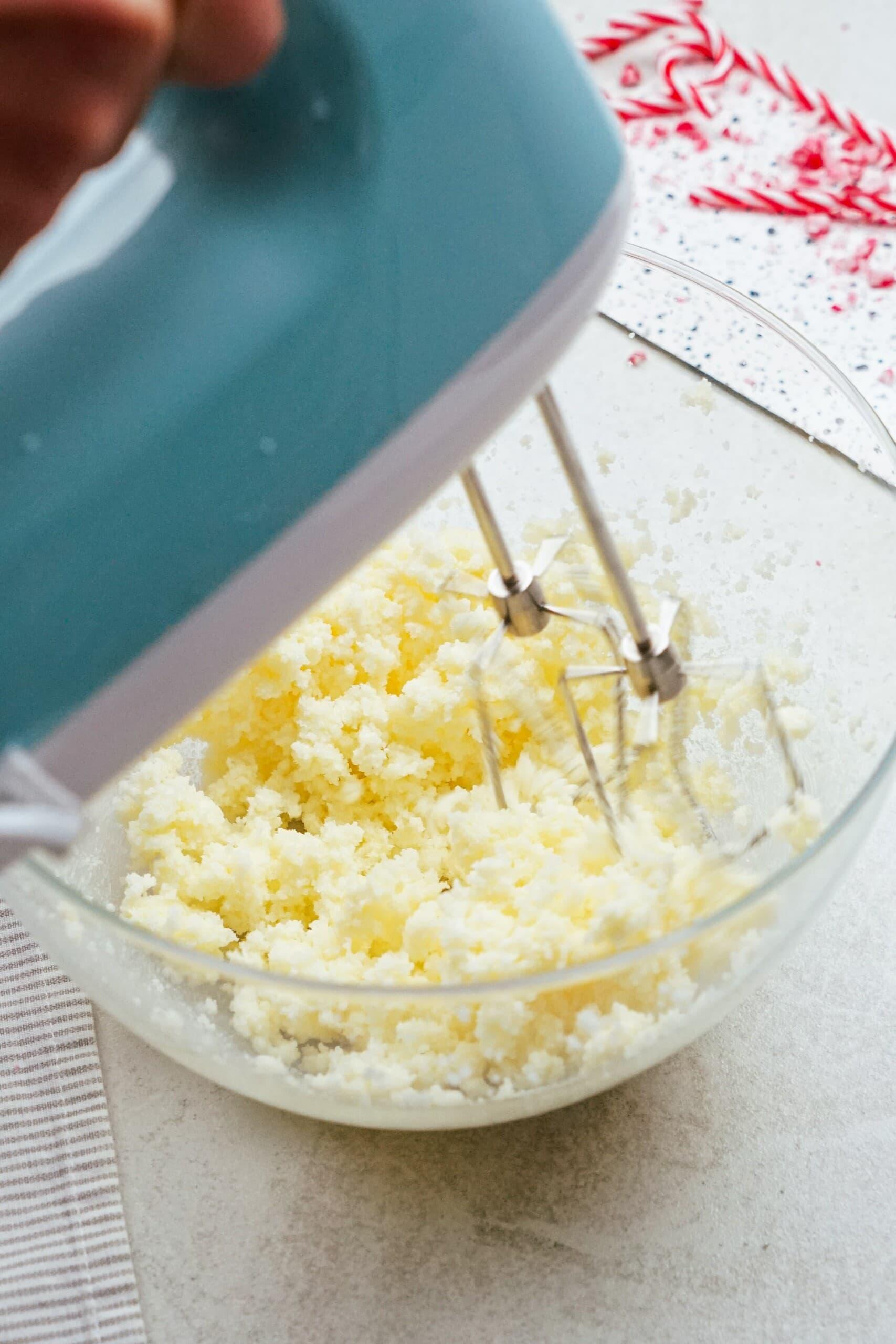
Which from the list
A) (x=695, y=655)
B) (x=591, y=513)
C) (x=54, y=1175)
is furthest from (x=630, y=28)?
(x=54, y=1175)

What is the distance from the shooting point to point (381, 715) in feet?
2.65

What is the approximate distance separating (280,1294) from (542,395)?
1.54ft

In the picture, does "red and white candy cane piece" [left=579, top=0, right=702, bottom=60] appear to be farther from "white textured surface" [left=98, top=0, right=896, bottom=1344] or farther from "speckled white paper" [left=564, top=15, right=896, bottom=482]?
"white textured surface" [left=98, top=0, right=896, bottom=1344]

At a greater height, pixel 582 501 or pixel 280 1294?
pixel 582 501

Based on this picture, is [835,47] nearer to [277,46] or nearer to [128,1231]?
[277,46]

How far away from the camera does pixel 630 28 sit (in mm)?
1349

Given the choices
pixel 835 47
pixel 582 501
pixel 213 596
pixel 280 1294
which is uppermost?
pixel 213 596

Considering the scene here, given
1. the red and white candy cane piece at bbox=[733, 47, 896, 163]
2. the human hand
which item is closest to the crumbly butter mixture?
the human hand

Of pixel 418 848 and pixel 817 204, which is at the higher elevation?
pixel 418 848

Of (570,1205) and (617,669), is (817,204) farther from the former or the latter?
(570,1205)

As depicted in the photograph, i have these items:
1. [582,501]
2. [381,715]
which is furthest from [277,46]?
[381,715]

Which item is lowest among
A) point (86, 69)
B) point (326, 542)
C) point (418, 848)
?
point (418, 848)

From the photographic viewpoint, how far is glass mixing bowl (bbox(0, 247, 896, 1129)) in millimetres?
618

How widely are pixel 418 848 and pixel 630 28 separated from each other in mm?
962
